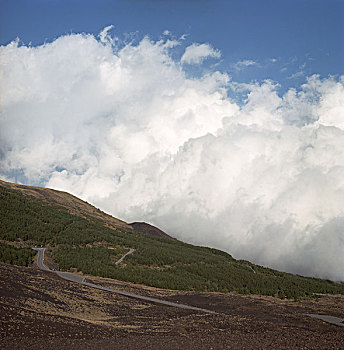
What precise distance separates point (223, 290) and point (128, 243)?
23872 mm

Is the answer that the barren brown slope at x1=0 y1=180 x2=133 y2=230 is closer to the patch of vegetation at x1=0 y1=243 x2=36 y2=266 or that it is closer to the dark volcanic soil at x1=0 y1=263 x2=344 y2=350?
the patch of vegetation at x1=0 y1=243 x2=36 y2=266

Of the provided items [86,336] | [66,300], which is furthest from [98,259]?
[86,336]

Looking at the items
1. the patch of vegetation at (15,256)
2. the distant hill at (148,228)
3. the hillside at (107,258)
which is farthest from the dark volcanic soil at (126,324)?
the distant hill at (148,228)

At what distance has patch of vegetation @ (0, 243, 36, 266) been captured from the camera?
32.6 meters

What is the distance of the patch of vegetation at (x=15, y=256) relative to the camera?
1284 inches

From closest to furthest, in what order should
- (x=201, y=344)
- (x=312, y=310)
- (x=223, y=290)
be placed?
(x=201, y=344)
(x=312, y=310)
(x=223, y=290)

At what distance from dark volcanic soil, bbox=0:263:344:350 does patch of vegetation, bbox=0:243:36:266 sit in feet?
42.2

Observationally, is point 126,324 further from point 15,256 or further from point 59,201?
point 59,201

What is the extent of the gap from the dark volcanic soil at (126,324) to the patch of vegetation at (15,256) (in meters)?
12.9

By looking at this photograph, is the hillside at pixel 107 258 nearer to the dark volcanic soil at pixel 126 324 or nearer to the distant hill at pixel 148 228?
the dark volcanic soil at pixel 126 324

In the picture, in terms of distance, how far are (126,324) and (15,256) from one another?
24.2m

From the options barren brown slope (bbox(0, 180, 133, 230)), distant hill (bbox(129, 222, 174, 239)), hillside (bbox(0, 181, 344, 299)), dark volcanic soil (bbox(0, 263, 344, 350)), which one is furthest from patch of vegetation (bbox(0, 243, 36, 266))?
distant hill (bbox(129, 222, 174, 239))

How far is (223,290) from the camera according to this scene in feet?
134

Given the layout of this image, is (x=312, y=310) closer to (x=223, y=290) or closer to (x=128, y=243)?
(x=223, y=290)
